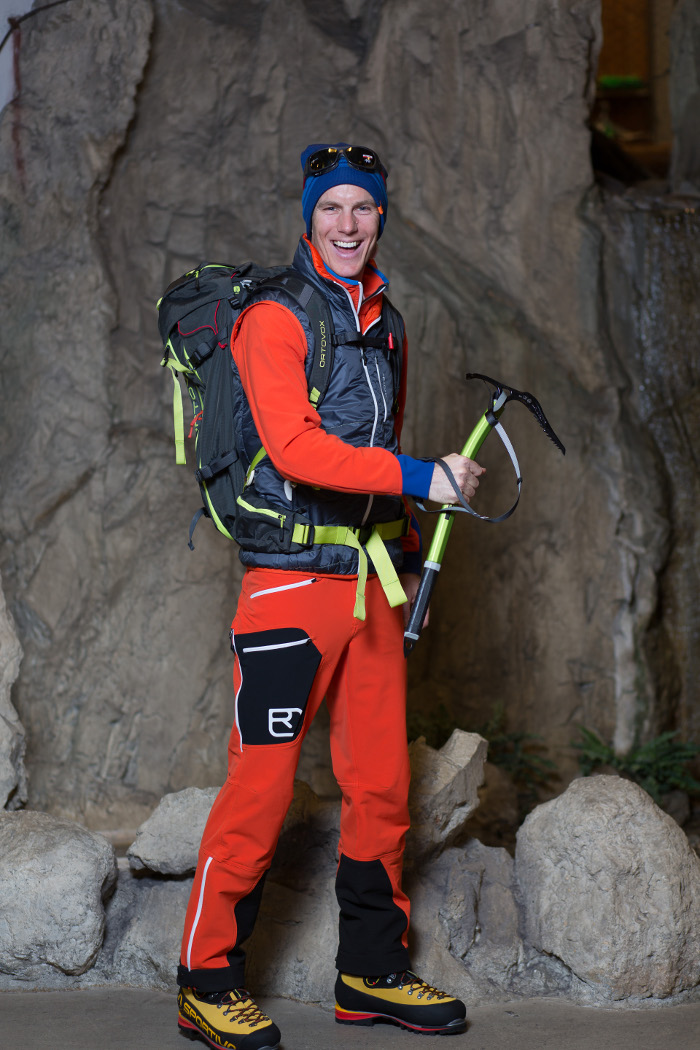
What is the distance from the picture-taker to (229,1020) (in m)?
2.78

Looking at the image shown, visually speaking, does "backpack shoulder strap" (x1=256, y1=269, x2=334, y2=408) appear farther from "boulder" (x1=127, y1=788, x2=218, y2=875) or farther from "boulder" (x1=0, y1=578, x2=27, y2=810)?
"boulder" (x1=0, y1=578, x2=27, y2=810)

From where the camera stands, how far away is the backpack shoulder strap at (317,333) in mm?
2725

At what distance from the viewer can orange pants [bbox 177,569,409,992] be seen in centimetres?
278

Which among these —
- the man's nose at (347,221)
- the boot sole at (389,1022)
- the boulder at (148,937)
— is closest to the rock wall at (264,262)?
the boulder at (148,937)

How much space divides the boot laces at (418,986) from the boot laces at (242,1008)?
0.44 meters

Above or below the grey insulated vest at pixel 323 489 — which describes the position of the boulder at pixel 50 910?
below

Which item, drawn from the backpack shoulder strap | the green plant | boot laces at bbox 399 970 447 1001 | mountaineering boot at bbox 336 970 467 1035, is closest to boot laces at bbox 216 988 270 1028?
mountaineering boot at bbox 336 970 467 1035

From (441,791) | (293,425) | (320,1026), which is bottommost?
(320,1026)

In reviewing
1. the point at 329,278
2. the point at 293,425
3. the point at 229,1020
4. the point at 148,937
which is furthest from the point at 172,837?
the point at 329,278

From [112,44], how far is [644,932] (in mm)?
4496

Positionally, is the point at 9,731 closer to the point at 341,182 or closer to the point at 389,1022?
the point at 389,1022

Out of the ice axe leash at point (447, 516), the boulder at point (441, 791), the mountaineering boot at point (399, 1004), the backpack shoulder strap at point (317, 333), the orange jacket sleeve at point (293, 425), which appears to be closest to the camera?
the orange jacket sleeve at point (293, 425)

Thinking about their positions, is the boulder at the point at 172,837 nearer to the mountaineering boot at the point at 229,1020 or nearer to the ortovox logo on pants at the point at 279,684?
the mountaineering boot at the point at 229,1020

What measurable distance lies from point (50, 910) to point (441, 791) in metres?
1.34
